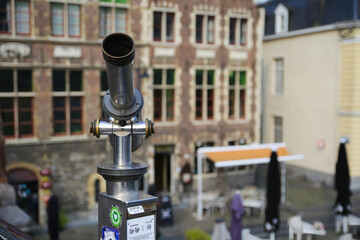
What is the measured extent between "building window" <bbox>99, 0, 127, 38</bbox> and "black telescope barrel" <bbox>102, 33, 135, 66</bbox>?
1300 cm

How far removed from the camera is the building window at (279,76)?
74.2 feet

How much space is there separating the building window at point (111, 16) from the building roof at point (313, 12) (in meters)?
6.26

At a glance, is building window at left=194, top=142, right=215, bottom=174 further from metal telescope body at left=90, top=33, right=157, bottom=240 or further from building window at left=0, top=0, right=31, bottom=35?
metal telescope body at left=90, top=33, right=157, bottom=240

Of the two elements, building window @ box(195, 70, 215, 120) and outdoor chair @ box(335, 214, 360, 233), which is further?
building window @ box(195, 70, 215, 120)

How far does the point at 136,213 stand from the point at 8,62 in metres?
12.3

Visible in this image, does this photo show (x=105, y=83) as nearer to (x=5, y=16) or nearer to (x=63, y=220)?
(x=5, y=16)

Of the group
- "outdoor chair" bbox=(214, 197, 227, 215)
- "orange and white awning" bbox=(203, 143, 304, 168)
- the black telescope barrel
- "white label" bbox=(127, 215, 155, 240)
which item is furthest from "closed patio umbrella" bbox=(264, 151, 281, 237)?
the black telescope barrel

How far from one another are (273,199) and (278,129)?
12.2 metres

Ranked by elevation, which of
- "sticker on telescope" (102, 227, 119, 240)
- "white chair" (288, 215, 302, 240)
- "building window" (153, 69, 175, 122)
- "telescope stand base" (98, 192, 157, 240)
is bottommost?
"white chair" (288, 215, 302, 240)

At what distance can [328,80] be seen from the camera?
1944 cm

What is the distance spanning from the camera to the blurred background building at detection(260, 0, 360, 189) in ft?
60.7

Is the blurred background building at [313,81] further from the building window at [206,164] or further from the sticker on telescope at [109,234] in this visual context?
the sticker on telescope at [109,234]

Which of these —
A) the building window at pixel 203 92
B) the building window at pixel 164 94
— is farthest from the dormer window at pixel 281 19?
the building window at pixel 164 94

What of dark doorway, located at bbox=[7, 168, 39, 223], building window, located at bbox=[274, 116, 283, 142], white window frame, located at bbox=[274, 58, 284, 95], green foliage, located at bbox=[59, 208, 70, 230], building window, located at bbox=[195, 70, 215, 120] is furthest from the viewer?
building window, located at bbox=[274, 116, 283, 142]
